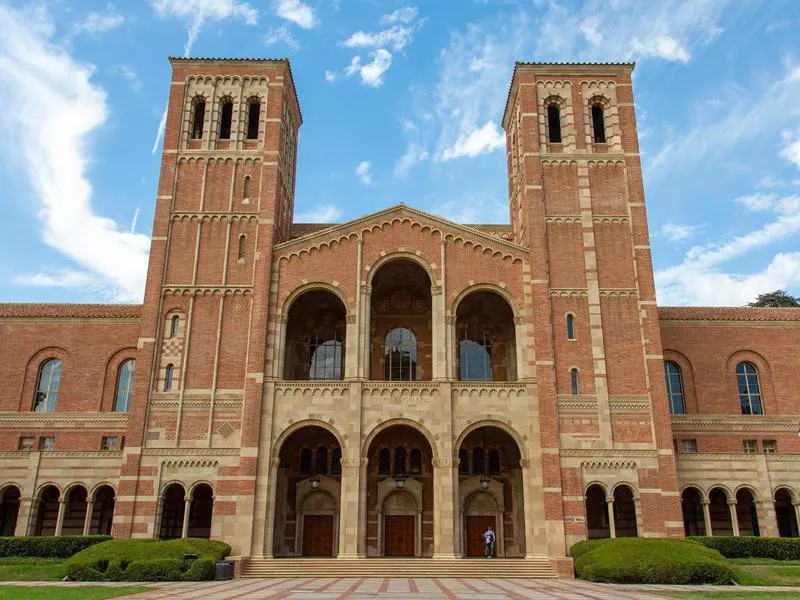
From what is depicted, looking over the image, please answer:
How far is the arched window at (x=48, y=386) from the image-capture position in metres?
38.4

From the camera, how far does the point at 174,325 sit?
112 feet

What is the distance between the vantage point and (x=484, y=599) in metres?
18.3

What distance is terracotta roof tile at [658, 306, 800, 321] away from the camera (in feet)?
131

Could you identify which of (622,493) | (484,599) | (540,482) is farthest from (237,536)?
(622,493)

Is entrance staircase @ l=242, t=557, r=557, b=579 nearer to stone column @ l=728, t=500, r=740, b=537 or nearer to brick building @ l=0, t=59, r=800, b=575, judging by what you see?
brick building @ l=0, t=59, r=800, b=575

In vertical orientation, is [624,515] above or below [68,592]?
above

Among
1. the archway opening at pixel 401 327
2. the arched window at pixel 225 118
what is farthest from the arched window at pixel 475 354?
the arched window at pixel 225 118

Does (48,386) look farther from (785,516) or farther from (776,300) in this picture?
(776,300)

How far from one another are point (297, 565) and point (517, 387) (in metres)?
12.6

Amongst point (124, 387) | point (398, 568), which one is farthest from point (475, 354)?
point (124, 387)

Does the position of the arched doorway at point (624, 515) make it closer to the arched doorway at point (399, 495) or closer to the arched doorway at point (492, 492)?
the arched doorway at point (492, 492)

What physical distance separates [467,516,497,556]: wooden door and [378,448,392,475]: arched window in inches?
191

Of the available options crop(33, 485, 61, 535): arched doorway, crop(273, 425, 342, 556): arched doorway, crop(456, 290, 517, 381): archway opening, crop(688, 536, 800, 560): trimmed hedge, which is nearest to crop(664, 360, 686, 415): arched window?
crop(456, 290, 517, 381): archway opening

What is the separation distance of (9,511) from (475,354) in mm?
25848
